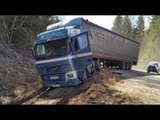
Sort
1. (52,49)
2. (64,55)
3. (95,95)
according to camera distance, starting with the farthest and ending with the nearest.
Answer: (52,49) < (64,55) < (95,95)

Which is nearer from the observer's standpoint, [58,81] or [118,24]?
[58,81]

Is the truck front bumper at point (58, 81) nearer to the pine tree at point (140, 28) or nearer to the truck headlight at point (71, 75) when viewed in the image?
the truck headlight at point (71, 75)

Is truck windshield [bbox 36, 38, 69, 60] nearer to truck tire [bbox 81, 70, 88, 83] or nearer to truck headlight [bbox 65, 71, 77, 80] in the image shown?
truck headlight [bbox 65, 71, 77, 80]

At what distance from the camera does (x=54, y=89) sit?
15.6 meters

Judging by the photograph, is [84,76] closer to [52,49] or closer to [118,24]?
[52,49]

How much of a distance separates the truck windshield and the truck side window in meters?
0.55

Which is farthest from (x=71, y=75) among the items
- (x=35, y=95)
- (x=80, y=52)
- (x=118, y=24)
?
(x=118, y=24)

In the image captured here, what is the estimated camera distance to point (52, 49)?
47.5ft

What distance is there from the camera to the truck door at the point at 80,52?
1439 cm

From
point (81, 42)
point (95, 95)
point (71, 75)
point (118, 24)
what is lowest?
point (95, 95)

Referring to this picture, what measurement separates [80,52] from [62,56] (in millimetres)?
980

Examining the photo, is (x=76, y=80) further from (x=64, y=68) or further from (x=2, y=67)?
(x=2, y=67)

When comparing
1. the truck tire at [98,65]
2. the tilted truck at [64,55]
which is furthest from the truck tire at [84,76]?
the truck tire at [98,65]
